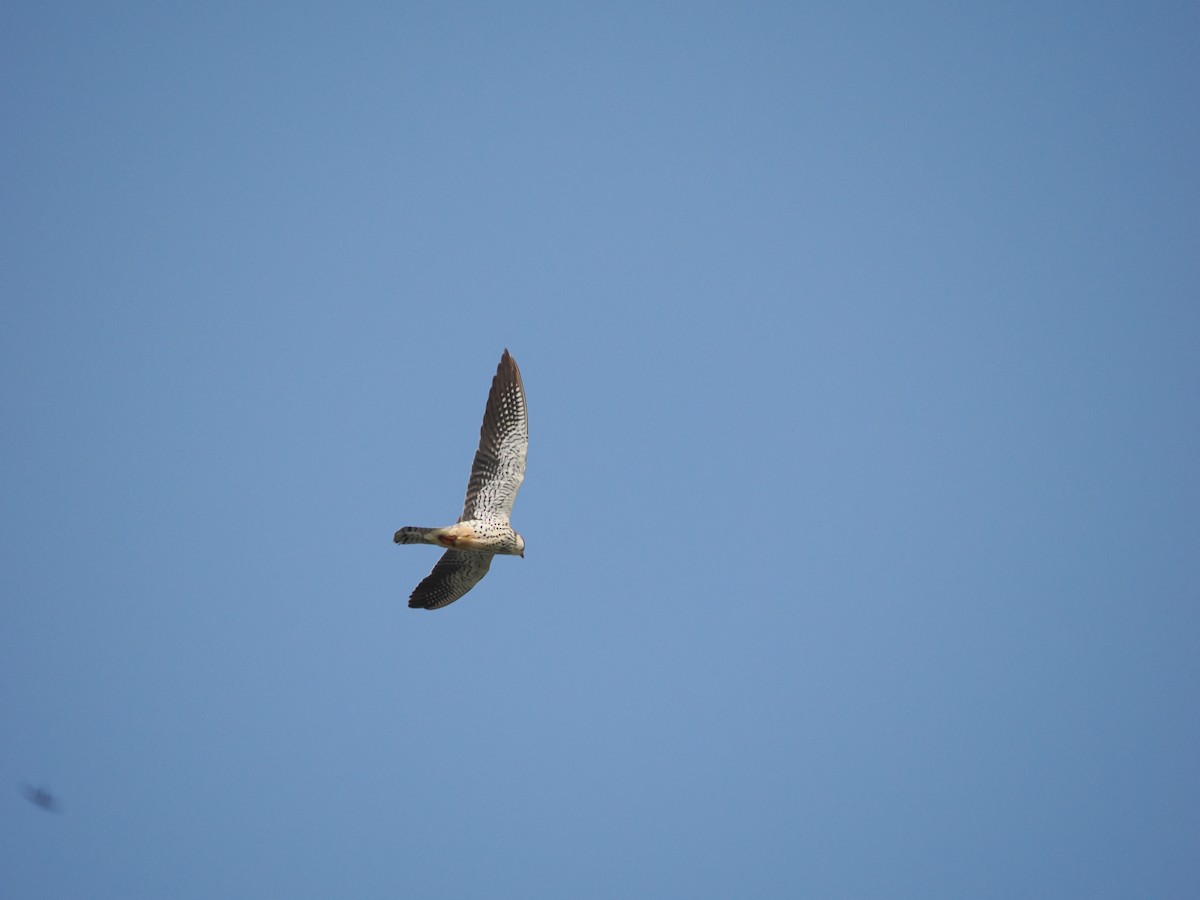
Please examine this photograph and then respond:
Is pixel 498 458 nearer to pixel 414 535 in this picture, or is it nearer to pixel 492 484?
pixel 492 484

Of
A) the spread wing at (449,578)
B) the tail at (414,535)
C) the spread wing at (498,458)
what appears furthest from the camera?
the spread wing at (498,458)

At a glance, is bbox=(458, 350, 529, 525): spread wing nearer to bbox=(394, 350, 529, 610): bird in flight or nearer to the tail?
bbox=(394, 350, 529, 610): bird in flight

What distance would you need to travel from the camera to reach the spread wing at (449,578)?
17156mm

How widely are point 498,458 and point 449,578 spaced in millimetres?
2027

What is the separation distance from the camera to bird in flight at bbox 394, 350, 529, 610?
676 inches

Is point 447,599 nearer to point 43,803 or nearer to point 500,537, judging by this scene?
point 500,537

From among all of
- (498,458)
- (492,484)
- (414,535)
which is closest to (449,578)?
(414,535)

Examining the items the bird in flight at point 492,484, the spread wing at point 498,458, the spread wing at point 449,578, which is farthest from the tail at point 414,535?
the spread wing at point 498,458

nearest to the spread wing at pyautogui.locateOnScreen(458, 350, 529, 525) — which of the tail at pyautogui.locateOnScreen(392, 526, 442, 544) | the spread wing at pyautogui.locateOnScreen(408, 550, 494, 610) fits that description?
the spread wing at pyautogui.locateOnScreen(408, 550, 494, 610)

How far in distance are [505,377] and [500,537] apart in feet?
8.55

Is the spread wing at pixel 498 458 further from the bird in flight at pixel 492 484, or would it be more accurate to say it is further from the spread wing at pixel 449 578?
the spread wing at pixel 449 578

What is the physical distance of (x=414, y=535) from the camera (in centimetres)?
1612

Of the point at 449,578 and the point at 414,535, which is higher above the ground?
the point at 414,535

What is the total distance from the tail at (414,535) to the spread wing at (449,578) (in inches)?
37.0
